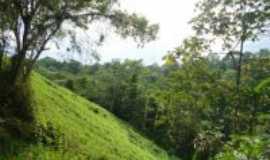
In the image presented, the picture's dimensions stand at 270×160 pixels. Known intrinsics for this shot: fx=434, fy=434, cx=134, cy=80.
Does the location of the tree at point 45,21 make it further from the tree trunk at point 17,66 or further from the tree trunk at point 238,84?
the tree trunk at point 238,84

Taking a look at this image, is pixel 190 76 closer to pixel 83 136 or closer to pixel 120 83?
pixel 83 136

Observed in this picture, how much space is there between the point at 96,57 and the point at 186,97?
9025 millimetres

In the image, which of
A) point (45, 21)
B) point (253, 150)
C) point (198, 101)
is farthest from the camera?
point (45, 21)

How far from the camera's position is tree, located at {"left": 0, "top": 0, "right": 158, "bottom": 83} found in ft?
56.6

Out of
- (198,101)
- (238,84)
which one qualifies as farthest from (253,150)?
(198,101)

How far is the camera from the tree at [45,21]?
17.3 metres

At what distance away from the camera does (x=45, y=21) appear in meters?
17.7

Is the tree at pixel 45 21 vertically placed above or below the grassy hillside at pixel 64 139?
above

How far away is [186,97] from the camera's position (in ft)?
33.5

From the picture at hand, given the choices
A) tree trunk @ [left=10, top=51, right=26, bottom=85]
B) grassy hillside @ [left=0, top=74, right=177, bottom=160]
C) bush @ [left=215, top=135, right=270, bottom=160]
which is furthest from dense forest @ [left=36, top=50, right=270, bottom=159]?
grassy hillside @ [left=0, top=74, right=177, bottom=160]

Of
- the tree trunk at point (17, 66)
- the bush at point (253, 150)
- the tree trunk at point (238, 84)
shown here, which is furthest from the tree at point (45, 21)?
the bush at point (253, 150)

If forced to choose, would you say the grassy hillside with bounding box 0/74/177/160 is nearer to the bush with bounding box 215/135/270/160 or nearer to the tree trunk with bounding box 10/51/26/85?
the tree trunk with bounding box 10/51/26/85

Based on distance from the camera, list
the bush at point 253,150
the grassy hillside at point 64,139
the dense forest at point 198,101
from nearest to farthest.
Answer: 1. the bush at point 253,150
2. the dense forest at point 198,101
3. the grassy hillside at point 64,139

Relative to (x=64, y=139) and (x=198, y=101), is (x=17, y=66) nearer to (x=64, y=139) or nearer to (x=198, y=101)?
(x=64, y=139)
